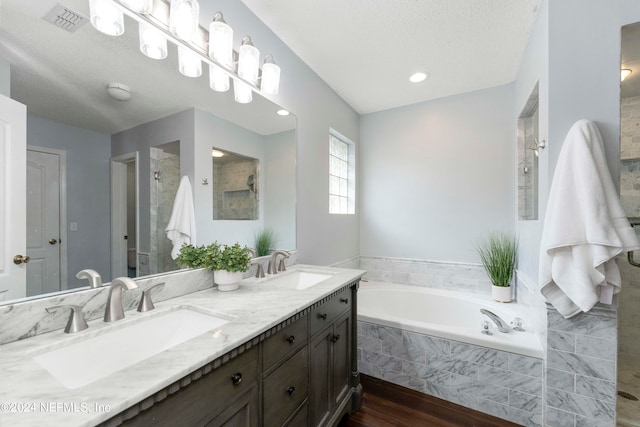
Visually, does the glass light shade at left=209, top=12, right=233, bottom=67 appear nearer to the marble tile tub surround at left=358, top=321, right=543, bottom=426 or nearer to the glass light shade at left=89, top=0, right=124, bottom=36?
the glass light shade at left=89, top=0, right=124, bottom=36

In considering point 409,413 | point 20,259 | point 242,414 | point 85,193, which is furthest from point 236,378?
point 409,413

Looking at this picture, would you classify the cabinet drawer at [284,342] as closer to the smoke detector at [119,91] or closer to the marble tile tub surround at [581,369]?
the smoke detector at [119,91]

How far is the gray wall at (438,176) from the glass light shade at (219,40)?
2.20 metres

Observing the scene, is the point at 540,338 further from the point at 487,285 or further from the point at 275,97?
the point at 275,97

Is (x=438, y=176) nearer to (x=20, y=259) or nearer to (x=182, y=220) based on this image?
(x=182, y=220)

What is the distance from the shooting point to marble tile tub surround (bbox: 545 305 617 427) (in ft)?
4.60

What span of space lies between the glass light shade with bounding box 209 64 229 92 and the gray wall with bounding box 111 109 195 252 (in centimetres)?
23

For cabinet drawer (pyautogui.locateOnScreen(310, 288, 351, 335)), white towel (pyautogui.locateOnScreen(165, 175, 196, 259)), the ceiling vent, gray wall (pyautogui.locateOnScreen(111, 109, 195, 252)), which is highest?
the ceiling vent

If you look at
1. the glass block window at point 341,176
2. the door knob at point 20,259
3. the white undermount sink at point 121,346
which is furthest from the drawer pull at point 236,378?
the glass block window at point 341,176

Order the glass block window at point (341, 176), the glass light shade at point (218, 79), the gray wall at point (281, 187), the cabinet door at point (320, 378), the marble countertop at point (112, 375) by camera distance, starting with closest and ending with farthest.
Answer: the marble countertop at point (112, 375)
the cabinet door at point (320, 378)
the glass light shade at point (218, 79)
the gray wall at point (281, 187)
the glass block window at point (341, 176)

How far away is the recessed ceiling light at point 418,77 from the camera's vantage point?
2.48 metres

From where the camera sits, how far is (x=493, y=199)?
272 centimetres

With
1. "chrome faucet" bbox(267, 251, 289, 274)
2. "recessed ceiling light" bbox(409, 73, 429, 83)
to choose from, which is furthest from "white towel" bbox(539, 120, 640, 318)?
"chrome faucet" bbox(267, 251, 289, 274)

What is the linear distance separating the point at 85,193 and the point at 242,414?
3.27 ft
